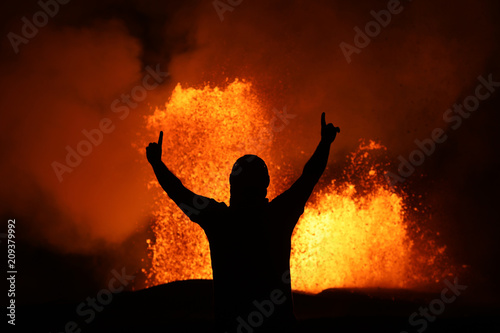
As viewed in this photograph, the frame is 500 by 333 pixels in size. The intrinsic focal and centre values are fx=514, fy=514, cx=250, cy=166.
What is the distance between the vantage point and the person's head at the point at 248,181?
2.44 meters

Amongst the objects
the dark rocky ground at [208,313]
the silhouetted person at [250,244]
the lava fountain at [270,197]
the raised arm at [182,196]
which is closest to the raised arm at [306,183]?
the silhouetted person at [250,244]

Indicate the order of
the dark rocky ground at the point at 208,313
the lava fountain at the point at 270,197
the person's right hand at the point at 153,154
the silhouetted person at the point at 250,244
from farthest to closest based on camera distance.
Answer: the lava fountain at the point at 270,197, the dark rocky ground at the point at 208,313, the person's right hand at the point at 153,154, the silhouetted person at the point at 250,244

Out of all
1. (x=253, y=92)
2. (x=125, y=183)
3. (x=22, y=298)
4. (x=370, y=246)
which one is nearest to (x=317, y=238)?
(x=370, y=246)

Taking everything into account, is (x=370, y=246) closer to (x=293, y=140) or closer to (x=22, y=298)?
(x=293, y=140)

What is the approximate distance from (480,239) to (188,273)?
12.3m

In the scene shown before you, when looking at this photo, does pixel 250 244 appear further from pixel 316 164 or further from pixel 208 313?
pixel 208 313

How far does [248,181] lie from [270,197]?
16.0 m

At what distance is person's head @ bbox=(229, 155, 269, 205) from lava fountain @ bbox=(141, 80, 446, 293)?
15.3 meters

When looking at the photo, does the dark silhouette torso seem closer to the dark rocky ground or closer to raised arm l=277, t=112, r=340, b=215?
raised arm l=277, t=112, r=340, b=215

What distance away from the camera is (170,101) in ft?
64.7

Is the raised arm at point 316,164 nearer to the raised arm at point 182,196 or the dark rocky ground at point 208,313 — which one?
the raised arm at point 182,196

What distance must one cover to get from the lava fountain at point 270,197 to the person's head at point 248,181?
15.3 m

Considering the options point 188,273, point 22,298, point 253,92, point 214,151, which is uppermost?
point 253,92

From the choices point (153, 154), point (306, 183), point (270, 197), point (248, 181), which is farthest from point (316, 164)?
point (270, 197)
